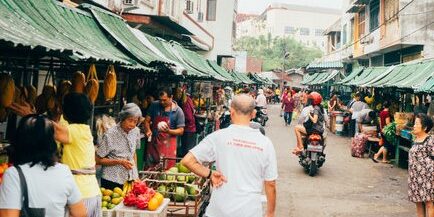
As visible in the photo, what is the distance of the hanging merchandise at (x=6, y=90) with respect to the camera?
4895 mm

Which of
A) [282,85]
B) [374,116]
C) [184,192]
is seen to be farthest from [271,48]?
[184,192]

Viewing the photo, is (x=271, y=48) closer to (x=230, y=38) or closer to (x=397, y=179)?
(x=230, y=38)

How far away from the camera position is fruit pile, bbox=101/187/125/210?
5.18 metres

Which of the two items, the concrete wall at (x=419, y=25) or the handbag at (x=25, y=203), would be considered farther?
the concrete wall at (x=419, y=25)

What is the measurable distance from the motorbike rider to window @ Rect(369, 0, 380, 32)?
49.9ft

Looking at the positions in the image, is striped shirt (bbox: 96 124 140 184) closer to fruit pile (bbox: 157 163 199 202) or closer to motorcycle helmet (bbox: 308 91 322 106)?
fruit pile (bbox: 157 163 199 202)

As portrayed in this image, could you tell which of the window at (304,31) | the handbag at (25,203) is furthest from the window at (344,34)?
the window at (304,31)

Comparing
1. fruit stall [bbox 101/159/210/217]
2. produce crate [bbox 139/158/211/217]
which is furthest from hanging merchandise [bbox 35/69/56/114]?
produce crate [bbox 139/158/211/217]

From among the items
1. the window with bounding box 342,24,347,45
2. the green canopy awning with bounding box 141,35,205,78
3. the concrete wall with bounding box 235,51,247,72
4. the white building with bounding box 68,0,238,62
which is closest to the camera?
the green canopy awning with bounding box 141,35,205,78

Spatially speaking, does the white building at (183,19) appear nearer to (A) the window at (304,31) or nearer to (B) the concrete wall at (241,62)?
(B) the concrete wall at (241,62)

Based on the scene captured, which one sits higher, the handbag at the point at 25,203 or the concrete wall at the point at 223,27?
the concrete wall at the point at 223,27

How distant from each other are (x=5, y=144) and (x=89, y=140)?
1.80m

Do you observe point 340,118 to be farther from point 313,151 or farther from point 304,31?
point 304,31

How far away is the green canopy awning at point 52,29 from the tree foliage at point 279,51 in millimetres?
59239
